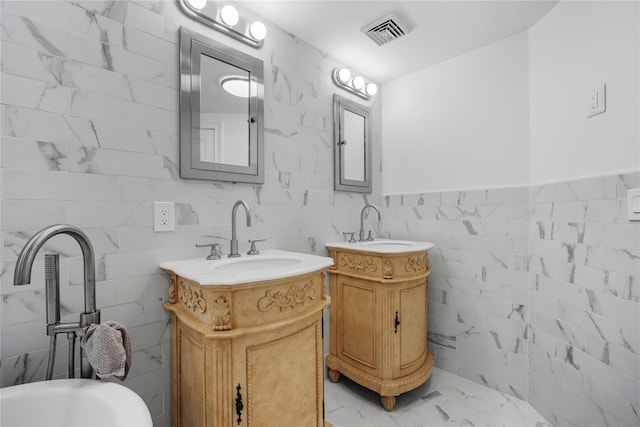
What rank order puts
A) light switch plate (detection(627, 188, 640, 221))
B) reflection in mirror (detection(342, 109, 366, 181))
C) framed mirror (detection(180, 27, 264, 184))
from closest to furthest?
light switch plate (detection(627, 188, 640, 221)) → framed mirror (detection(180, 27, 264, 184)) → reflection in mirror (detection(342, 109, 366, 181))

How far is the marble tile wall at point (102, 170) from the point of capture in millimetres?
1000

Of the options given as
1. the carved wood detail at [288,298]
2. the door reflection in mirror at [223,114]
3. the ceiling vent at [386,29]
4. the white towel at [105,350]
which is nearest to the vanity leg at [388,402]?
the carved wood detail at [288,298]

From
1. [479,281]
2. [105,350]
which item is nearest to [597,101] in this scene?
[479,281]

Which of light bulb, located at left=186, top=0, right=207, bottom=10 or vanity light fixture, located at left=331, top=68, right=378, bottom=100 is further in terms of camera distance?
vanity light fixture, located at left=331, top=68, right=378, bottom=100

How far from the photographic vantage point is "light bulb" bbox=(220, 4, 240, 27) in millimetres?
1479

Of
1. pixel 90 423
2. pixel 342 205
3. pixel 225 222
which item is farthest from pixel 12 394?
pixel 342 205

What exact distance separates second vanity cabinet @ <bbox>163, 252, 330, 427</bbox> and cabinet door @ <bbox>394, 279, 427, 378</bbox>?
648 mm

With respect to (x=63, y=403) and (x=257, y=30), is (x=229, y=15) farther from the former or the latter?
(x=63, y=403)

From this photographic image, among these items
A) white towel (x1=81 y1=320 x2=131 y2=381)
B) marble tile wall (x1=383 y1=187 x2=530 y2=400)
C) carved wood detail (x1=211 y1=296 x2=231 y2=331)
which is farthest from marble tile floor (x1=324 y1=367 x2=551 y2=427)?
A: white towel (x1=81 y1=320 x2=131 y2=381)

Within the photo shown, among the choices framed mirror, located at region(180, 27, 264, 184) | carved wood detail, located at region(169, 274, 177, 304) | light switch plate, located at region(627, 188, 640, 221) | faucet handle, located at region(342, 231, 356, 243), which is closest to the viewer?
light switch plate, located at region(627, 188, 640, 221)

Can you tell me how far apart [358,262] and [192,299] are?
1.03 m

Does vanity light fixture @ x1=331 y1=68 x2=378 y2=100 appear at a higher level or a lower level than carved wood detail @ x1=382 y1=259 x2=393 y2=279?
higher

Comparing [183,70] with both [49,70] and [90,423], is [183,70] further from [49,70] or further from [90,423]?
[90,423]

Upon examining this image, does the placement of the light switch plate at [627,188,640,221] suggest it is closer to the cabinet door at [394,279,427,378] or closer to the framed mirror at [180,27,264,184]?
the cabinet door at [394,279,427,378]
